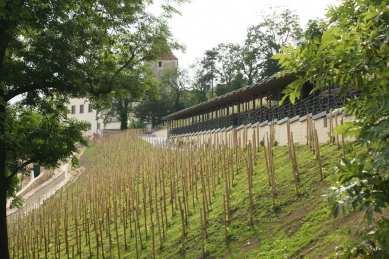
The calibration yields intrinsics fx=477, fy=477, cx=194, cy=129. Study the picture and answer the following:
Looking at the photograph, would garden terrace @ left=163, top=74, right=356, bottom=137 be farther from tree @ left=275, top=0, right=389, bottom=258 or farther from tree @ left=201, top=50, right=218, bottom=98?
tree @ left=201, top=50, right=218, bottom=98

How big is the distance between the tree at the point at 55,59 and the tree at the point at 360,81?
6420mm

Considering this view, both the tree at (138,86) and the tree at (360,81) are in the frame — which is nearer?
the tree at (360,81)

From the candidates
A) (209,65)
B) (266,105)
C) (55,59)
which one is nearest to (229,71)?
(209,65)

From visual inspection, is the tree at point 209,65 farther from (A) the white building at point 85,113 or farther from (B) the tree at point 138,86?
(B) the tree at point 138,86

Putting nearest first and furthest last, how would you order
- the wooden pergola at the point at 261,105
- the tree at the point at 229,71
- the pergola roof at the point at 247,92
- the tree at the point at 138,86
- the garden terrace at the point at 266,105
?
the tree at the point at 138,86
the garden terrace at the point at 266,105
the wooden pergola at the point at 261,105
the pergola roof at the point at 247,92
the tree at the point at 229,71

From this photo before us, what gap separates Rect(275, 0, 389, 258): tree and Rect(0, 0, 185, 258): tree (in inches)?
253

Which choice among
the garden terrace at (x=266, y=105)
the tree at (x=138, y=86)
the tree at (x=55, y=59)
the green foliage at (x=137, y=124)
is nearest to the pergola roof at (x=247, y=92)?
the garden terrace at (x=266, y=105)

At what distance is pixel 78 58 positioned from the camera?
9375mm

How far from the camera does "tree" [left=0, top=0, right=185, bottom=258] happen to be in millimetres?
8758

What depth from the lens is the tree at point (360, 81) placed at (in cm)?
237

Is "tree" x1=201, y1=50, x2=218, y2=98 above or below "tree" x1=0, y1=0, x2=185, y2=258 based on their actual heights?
above

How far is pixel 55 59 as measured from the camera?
8812mm

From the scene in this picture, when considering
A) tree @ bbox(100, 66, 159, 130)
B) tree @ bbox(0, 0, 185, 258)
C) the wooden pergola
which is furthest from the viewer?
the wooden pergola

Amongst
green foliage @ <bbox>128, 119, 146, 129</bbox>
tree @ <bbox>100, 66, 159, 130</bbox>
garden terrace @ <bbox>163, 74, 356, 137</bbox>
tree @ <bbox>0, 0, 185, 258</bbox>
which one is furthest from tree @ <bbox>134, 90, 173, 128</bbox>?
tree @ <bbox>0, 0, 185, 258</bbox>
